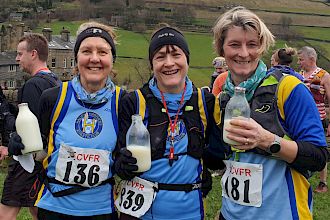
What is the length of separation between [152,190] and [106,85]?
0.91 m

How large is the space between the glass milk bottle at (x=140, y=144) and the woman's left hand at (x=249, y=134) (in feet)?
2.10

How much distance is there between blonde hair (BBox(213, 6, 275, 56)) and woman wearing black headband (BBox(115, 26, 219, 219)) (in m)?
0.32

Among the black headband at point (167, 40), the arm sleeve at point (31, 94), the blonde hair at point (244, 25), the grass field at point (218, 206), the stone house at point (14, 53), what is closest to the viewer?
Answer: the blonde hair at point (244, 25)

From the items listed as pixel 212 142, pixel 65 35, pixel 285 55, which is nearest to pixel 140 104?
pixel 212 142

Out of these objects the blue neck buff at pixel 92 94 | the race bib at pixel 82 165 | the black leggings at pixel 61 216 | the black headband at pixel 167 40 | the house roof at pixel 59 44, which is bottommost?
the house roof at pixel 59 44

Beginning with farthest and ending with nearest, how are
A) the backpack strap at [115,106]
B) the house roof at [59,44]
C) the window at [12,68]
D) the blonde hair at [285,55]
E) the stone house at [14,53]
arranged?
the house roof at [59,44] < the window at [12,68] < the stone house at [14,53] < the blonde hair at [285,55] < the backpack strap at [115,106]

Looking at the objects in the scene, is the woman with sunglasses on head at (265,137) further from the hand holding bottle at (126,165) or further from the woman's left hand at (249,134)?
the hand holding bottle at (126,165)

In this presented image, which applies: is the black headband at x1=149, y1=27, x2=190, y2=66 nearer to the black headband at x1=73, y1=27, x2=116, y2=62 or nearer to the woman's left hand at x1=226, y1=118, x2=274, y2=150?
the black headband at x1=73, y1=27, x2=116, y2=62

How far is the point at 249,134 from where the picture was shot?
2.41 meters

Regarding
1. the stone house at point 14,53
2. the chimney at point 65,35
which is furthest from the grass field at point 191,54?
the stone house at point 14,53

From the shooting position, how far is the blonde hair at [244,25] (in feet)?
9.10

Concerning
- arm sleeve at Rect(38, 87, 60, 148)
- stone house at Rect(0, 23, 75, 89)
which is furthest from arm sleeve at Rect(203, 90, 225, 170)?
stone house at Rect(0, 23, 75, 89)

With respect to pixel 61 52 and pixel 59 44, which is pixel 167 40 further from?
pixel 59 44

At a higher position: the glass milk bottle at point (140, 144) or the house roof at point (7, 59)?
the glass milk bottle at point (140, 144)
